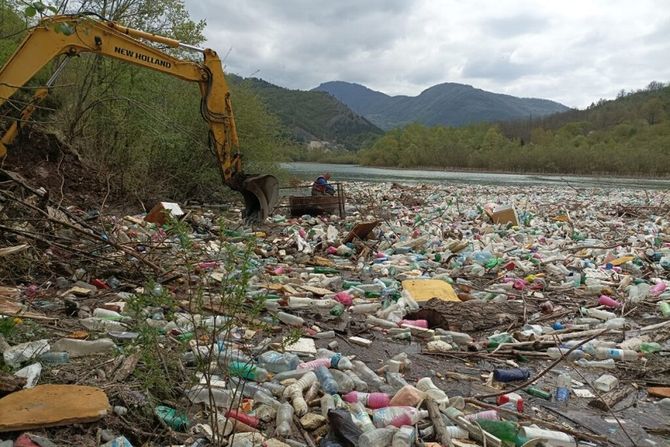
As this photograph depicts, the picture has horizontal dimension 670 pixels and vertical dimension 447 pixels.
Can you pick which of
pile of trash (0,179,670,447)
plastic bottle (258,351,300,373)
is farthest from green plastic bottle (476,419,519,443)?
plastic bottle (258,351,300,373)

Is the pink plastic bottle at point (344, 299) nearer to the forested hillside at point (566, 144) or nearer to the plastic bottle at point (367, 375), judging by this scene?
the plastic bottle at point (367, 375)

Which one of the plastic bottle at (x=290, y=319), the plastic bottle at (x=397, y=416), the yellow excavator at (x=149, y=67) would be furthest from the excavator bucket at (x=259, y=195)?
the plastic bottle at (x=397, y=416)

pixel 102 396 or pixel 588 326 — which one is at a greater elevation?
pixel 102 396

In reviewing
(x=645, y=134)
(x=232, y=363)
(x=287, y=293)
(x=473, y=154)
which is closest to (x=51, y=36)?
(x=287, y=293)

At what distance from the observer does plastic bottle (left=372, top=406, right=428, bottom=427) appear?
9.04 feet

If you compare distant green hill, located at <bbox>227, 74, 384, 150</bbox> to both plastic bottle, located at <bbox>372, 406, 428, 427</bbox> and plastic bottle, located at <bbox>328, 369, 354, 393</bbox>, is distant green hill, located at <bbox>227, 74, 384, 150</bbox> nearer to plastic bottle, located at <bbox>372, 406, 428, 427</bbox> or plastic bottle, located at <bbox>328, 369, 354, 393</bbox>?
plastic bottle, located at <bbox>328, 369, 354, 393</bbox>

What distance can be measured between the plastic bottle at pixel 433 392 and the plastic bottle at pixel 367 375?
29 cm

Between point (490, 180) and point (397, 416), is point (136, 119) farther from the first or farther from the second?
point (490, 180)

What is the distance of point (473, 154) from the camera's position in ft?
287

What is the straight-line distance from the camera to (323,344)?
4.32m

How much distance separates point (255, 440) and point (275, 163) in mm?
16726

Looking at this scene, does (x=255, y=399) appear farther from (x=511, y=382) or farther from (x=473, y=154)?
(x=473, y=154)

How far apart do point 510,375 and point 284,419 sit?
194 cm

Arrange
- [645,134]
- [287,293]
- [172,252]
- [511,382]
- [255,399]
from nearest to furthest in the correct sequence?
[255,399] < [511,382] < [287,293] < [172,252] < [645,134]
